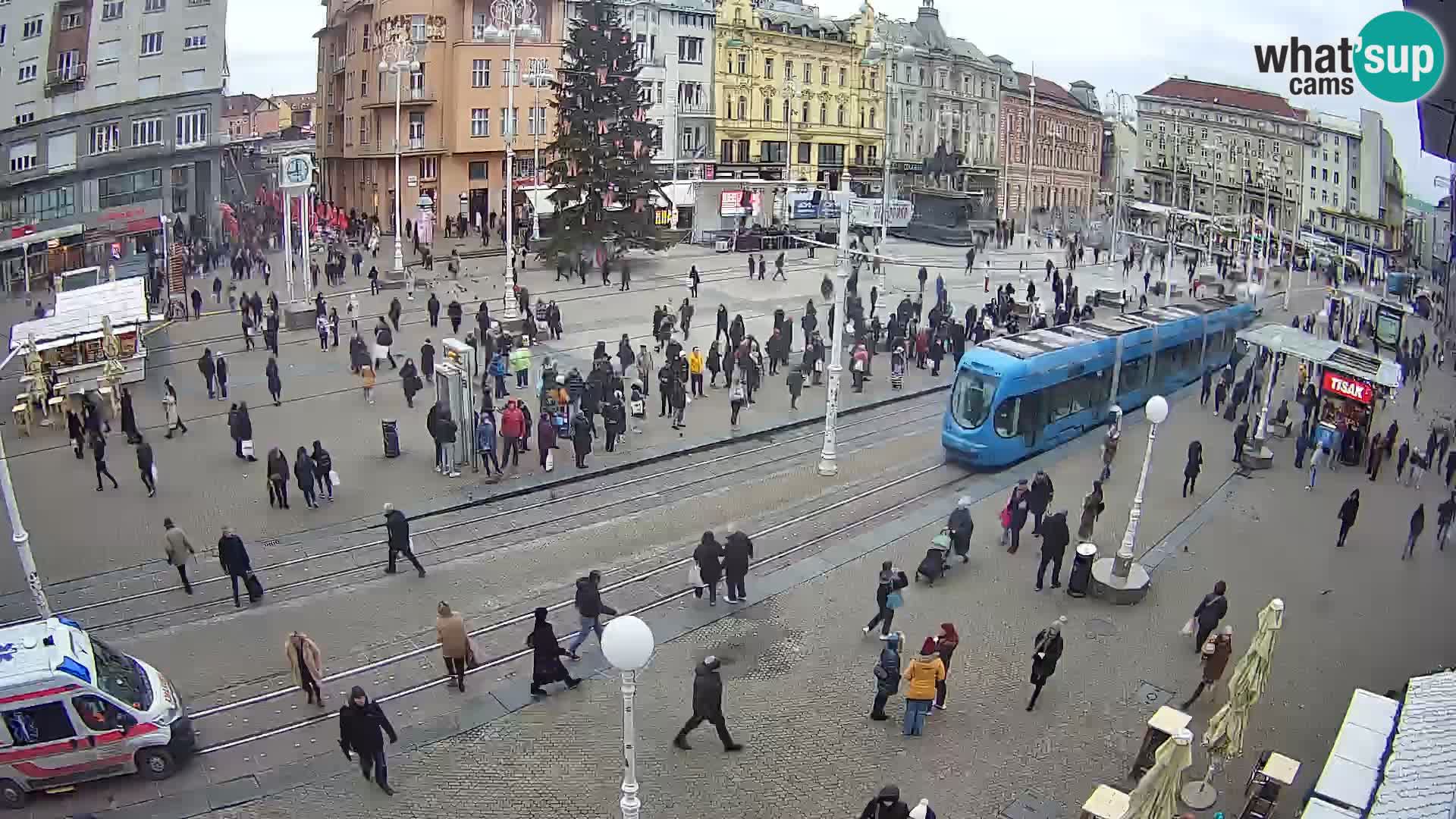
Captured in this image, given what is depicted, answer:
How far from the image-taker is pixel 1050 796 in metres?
11.4

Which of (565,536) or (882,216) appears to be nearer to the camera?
(565,536)

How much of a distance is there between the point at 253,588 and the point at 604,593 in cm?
454

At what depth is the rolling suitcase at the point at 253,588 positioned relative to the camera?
589 inches

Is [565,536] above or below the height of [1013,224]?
below

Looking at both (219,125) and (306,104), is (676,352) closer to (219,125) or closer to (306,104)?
(219,125)

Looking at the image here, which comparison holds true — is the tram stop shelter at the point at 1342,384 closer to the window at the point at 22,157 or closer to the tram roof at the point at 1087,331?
the tram roof at the point at 1087,331

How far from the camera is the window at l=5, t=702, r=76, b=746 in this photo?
10789mm

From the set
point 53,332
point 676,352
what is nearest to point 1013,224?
point 676,352

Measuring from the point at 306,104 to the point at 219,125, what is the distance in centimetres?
5149

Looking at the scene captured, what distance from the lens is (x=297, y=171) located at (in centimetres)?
3253

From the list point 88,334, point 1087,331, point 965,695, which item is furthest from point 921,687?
point 88,334

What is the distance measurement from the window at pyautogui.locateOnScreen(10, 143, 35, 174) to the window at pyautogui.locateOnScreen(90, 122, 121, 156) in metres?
1.56

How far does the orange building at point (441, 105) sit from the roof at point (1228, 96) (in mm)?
26500

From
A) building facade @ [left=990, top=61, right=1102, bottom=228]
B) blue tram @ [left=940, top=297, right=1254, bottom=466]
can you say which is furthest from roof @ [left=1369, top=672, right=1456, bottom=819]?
building facade @ [left=990, top=61, right=1102, bottom=228]
